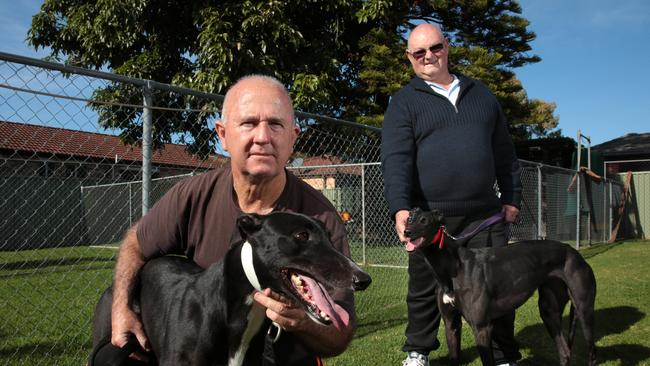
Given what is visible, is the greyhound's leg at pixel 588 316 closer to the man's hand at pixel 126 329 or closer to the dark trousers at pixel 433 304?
the dark trousers at pixel 433 304

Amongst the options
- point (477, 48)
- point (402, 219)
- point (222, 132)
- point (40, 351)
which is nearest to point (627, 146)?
point (477, 48)

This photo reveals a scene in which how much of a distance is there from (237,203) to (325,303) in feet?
2.64

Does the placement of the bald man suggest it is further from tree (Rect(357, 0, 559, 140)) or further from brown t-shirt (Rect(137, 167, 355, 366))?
tree (Rect(357, 0, 559, 140))

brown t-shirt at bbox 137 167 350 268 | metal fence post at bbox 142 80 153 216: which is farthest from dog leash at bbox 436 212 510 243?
metal fence post at bbox 142 80 153 216

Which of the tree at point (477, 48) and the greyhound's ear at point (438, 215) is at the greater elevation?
the tree at point (477, 48)

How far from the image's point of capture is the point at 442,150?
3.32 m

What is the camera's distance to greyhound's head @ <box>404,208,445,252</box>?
3.29m

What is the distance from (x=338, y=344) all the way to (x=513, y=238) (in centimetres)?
962

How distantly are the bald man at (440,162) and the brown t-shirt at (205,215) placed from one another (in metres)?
1.22

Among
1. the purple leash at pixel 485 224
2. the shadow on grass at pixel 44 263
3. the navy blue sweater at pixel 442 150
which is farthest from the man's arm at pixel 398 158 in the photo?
the shadow on grass at pixel 44 263

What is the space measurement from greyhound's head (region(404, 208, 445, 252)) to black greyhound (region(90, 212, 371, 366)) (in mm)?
1610

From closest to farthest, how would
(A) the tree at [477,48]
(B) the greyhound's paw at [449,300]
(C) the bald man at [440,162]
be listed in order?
(C) the bald man at [440,162], (B) the greyhound's paw at [449,300], (A) the tree at [477,48]

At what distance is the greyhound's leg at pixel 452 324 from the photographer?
3432 millimetres

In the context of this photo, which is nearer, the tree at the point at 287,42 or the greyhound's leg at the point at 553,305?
the greyhound's leg at the point at 553,305
